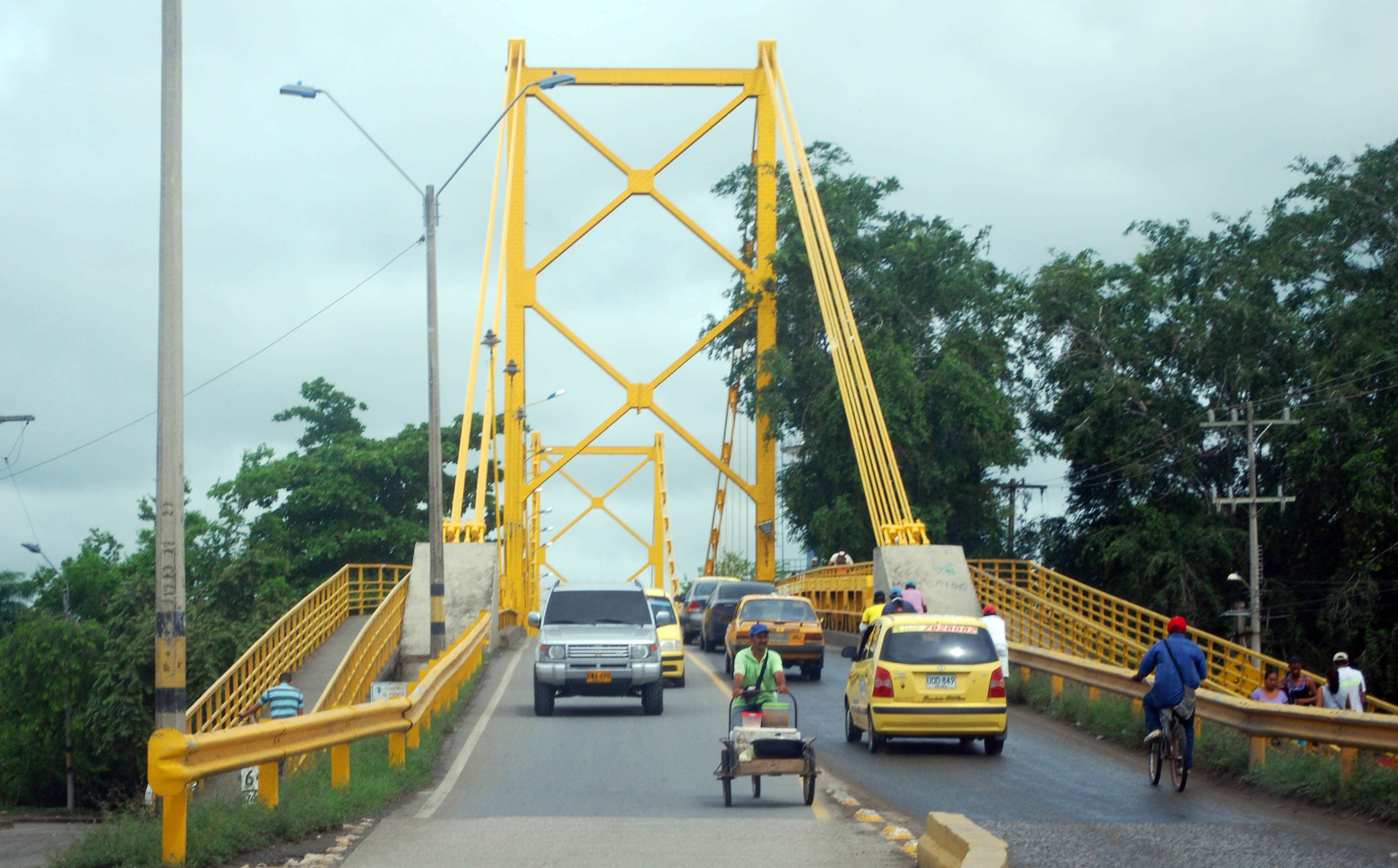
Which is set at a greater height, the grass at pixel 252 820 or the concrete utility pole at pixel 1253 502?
the concrete utility pole at pixel 1253 502

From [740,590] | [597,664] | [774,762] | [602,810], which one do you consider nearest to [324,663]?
[740,590]

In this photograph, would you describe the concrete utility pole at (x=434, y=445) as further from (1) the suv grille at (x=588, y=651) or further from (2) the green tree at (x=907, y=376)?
(2) the green tree at (x=907, y=376)

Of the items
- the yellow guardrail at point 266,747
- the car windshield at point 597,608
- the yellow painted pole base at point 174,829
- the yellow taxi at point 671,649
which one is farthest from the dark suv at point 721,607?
the yellow painted pole base at point 174,829

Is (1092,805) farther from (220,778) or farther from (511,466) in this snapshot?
(511,466)

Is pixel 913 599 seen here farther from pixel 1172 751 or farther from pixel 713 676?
pixel 1172 751

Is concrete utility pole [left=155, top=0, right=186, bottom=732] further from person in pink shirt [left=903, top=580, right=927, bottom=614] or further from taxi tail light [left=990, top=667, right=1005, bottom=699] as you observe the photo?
person in pink shirt [left=903, top=580, right=927, bottom=614]

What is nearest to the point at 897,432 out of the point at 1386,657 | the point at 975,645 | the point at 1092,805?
the point at 1386,657

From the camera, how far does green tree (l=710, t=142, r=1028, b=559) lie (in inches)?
1875

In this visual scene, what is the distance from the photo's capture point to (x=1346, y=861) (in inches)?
400

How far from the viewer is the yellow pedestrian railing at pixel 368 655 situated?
2416 cm

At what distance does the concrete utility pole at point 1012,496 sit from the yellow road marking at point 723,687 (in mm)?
16868

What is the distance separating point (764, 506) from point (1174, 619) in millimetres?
44500

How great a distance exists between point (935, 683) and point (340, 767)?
22.2 feet

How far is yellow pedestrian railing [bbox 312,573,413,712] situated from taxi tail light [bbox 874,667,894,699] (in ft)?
24.3
